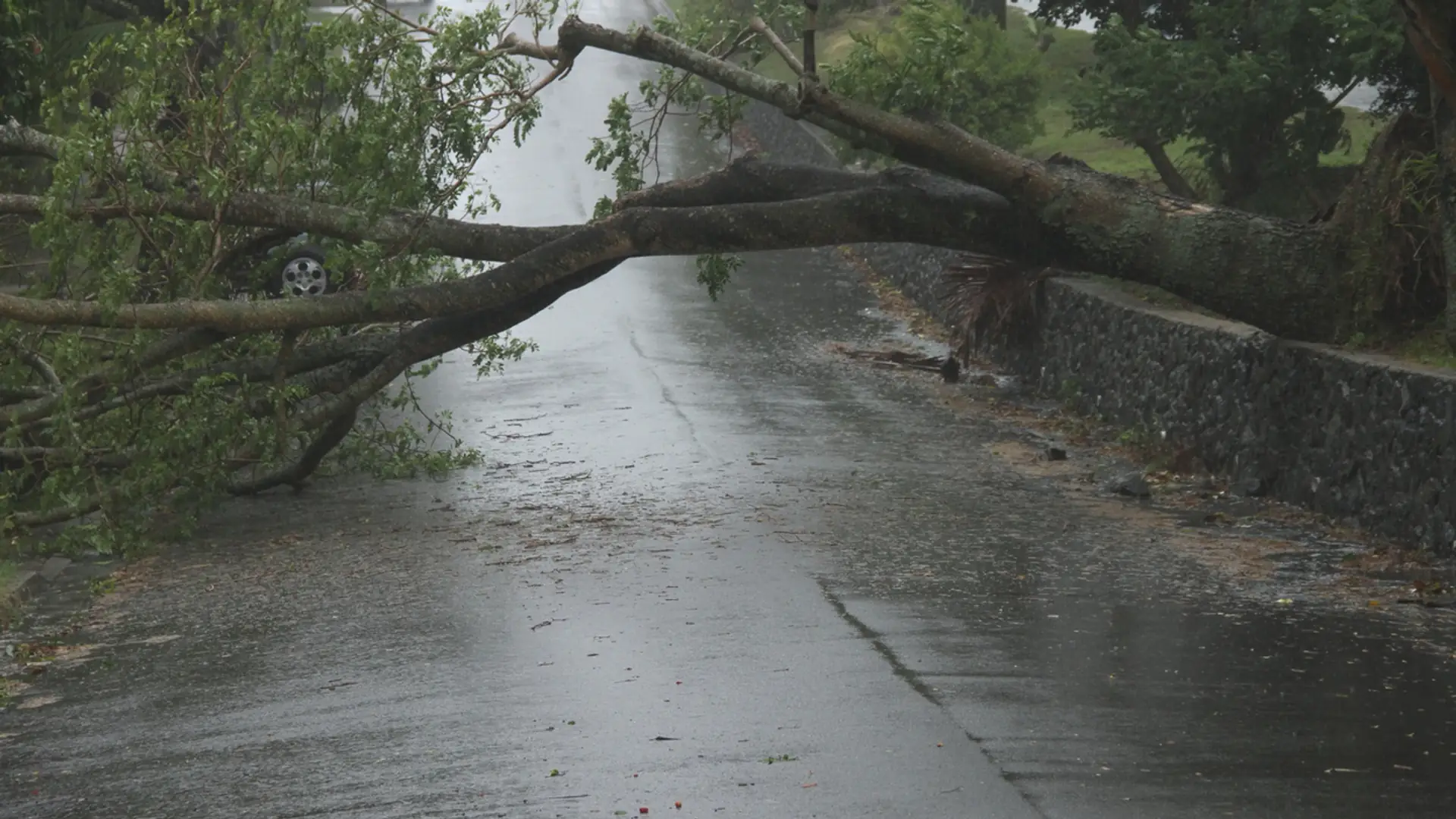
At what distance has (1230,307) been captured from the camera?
11828 millimetres

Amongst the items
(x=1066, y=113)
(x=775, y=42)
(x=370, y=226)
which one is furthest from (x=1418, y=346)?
(x=1066, y=113)

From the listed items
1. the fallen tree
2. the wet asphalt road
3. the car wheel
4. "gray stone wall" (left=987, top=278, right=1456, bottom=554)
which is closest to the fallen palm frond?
"gray stone wall" (left=987, top=278, right=1456, bottom=554)

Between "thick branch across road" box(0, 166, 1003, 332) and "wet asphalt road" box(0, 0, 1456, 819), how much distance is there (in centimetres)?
149

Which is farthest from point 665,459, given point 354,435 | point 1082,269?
point 1082,269

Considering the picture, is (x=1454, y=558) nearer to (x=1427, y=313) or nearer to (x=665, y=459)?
(x=1427, y=313)


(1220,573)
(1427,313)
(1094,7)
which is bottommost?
(1220,573)

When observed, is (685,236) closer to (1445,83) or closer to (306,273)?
(1445,83)

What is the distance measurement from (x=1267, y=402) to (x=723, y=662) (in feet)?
18.1

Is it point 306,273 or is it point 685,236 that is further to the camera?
point 306,273

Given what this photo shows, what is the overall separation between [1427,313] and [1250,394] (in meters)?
1.30

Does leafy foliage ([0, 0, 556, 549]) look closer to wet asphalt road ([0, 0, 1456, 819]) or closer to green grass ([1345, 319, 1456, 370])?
wet asphalt road ([0, 0, 1456, 819])

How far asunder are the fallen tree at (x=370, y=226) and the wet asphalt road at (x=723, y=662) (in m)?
1.04

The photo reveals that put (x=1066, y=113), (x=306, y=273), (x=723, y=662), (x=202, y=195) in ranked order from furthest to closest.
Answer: (x=1066, y=113)
(x=306, y=273)
(x=202, y=195)
(x=723, y=662)

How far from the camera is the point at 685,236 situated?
12.0 meters
